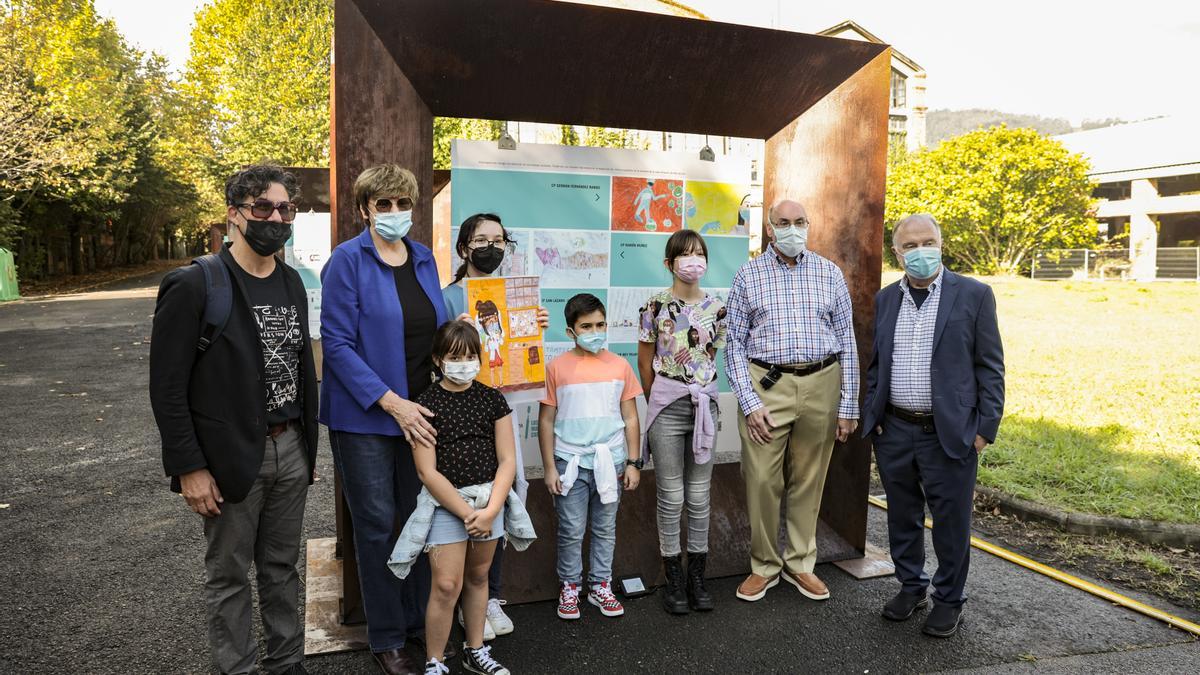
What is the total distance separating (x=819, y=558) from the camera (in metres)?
4.89

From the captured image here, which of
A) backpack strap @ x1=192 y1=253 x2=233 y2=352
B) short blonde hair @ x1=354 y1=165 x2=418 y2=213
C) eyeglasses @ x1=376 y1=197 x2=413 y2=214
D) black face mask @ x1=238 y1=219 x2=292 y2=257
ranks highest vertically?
short blonde hair @ x1=354 y1=165 x2=418 y2=213

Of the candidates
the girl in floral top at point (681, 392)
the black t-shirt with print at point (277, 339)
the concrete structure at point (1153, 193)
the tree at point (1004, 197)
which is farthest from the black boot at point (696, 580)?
the concrete structure at point (1153, 193)

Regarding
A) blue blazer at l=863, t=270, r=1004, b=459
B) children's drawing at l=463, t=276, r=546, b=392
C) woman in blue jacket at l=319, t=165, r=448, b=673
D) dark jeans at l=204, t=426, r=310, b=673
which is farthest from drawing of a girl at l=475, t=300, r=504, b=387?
blue blazer at l=863, t=270, r=1004, b=459

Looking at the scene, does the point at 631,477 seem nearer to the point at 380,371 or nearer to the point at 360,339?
the point at 380,371

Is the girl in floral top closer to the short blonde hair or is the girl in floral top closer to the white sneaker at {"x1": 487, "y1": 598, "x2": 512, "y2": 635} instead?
the white sneaker at {"x1": 487, "y1": 598, "x2": 512, "y2": 635}

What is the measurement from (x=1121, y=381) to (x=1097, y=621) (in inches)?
330

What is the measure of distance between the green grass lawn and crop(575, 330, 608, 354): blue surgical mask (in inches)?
153

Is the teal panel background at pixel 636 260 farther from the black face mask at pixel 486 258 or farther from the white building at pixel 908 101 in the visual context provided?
the white building at pixel 908 101

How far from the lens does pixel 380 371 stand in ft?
10.9

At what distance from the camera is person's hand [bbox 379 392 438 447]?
325cm

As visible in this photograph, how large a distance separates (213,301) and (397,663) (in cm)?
171

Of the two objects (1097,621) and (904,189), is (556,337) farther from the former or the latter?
(904,189)

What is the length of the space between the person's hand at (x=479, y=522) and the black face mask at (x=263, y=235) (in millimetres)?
1281

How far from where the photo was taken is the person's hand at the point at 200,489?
9.33 ft
